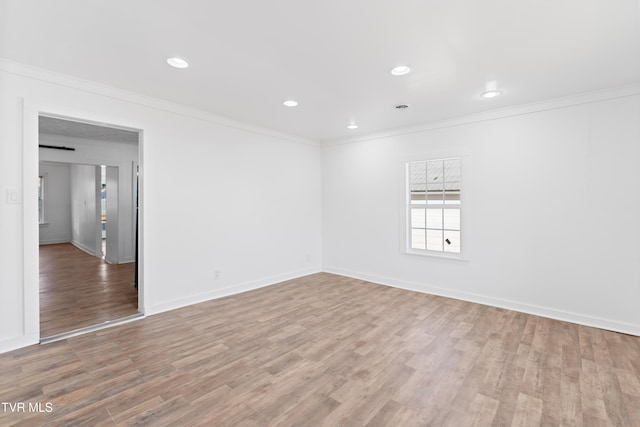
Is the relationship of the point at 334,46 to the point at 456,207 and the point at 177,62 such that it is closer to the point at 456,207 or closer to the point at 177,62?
the point at 177,62

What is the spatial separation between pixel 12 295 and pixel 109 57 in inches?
91.1

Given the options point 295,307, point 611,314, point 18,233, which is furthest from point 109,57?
point 611,314

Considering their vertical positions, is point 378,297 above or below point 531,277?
below

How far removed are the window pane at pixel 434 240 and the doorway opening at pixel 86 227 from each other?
411cm

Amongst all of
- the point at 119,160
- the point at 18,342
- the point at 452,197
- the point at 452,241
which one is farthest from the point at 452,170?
the point at 119,160

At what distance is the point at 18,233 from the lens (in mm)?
2746

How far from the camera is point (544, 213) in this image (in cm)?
362

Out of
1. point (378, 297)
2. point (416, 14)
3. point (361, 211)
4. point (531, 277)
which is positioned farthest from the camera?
point (361, 211)

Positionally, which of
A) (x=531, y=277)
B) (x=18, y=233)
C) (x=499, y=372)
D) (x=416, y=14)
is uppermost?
(x=416, y=14)

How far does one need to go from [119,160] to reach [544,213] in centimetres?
775

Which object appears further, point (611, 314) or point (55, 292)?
point (55, 292)

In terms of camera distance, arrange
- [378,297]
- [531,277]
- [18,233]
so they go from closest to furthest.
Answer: [18,233] → [531,277] → [378,297]

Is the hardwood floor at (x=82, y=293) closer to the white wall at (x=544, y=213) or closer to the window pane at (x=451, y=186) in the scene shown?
the white wall at (x=544, y=213)

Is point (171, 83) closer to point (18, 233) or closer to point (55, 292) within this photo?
point (18, 233)
